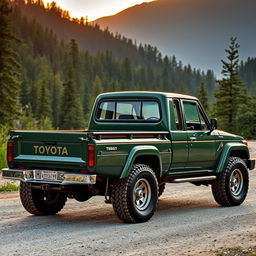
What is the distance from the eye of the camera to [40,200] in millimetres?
9422

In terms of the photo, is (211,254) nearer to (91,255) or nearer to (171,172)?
(91,255)

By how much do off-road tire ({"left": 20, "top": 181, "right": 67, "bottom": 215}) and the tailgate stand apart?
0.55 meters

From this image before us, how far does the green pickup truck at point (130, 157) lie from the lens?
8.20 m

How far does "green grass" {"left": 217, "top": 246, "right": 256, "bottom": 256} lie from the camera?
6498 mm

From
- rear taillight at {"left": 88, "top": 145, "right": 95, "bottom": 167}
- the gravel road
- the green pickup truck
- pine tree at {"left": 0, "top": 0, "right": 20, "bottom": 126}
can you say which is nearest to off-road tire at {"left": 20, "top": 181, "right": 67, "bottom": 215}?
the green pickup truck

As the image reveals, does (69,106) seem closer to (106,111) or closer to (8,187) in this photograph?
(8,187)

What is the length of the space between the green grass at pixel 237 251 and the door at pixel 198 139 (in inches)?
128

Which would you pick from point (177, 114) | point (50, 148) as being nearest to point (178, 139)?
point (177, 114)

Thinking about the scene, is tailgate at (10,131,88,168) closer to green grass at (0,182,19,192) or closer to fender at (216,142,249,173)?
fender at (216,142,249,173)

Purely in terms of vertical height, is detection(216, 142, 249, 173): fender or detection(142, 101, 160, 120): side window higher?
detection(142, 101, 160, 120): side window

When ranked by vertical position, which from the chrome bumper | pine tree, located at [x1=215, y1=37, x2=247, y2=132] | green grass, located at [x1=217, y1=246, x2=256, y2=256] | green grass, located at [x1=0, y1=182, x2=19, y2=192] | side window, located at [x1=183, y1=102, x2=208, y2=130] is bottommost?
green grass, located at [x1=0, y1=182, x2=19, y2=192]

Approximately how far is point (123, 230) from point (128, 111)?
2.74 m

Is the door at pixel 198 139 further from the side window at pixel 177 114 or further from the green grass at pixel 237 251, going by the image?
the green grass at pixel 237 251

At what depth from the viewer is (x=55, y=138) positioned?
8.38 m
